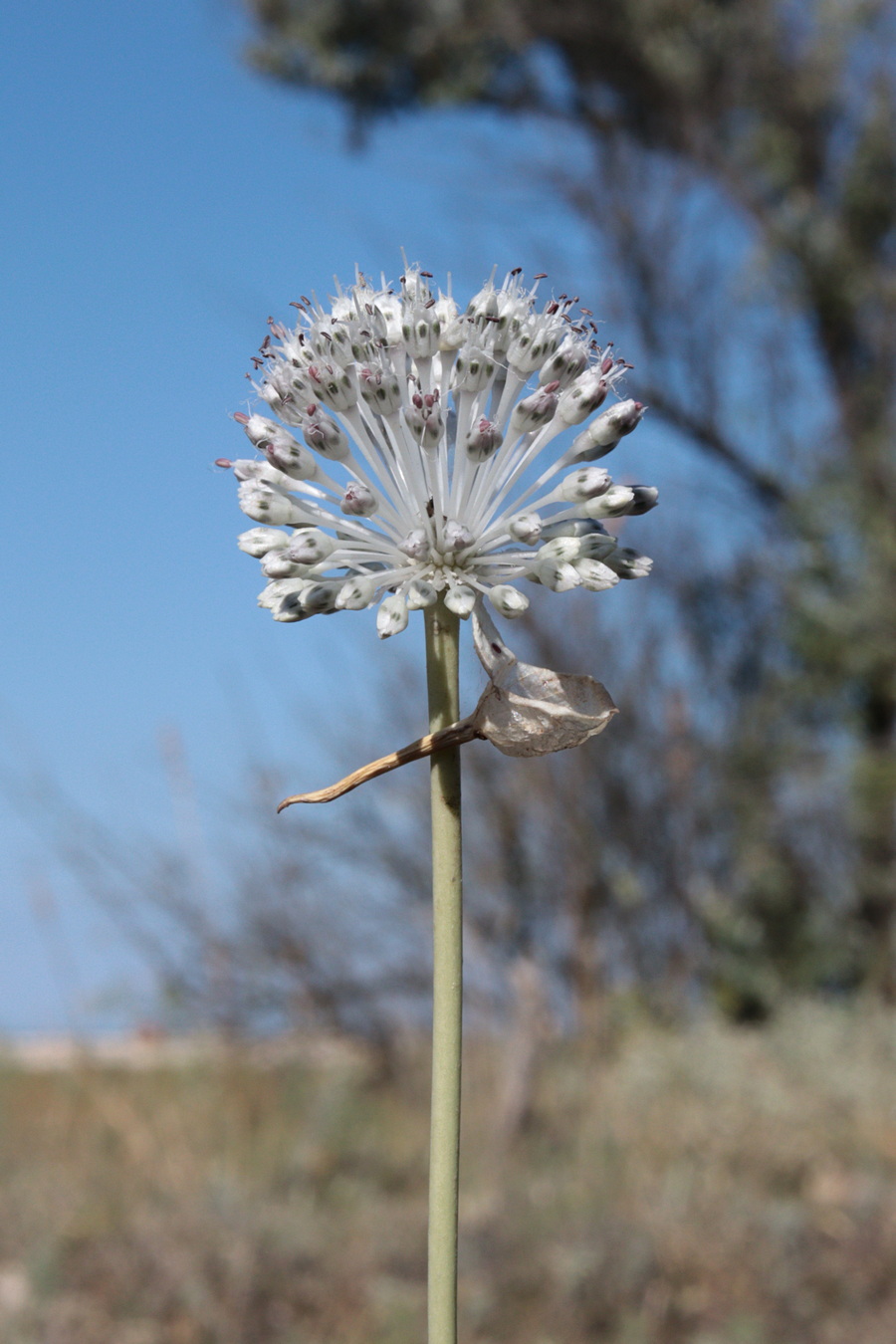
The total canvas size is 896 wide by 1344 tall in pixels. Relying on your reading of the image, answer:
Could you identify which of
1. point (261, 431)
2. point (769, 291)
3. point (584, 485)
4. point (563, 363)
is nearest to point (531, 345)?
point (563, 363)

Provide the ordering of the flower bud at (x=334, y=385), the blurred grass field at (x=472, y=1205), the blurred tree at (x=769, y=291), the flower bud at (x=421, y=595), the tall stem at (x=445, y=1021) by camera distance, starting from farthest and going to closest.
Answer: the blurred tree at (x=769, y=291) < the blurred grass field at (x=472, y=1205) < the flower bud at (x=334, y=385) < the flower bud at (x=421, y=595) < the tall stem at (x=445, y=1021)

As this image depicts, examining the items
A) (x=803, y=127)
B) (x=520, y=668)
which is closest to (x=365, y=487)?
(x=520, y=668)

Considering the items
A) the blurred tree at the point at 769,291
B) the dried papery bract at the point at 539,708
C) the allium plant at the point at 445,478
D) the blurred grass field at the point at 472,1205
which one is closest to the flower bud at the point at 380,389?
the allium plant at the point at 445,478

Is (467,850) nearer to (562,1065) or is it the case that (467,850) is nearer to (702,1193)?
(562,1065)

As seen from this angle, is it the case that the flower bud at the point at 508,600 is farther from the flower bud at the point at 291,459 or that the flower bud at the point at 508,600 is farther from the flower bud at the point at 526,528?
the flower bud at the point at 291,459

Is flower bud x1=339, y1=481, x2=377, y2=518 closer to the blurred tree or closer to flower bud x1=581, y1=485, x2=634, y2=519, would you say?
flower bud x1=581, y1=485, x2=634, y2=519

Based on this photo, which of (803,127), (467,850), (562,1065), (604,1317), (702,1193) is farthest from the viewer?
(803,127)
